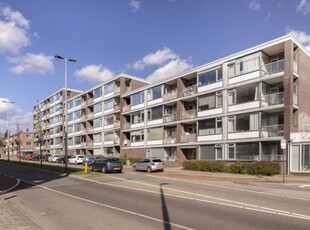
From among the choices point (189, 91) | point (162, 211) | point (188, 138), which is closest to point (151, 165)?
point (188, 138)

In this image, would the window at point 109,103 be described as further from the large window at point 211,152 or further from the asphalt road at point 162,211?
the asphalt road at point 162,211

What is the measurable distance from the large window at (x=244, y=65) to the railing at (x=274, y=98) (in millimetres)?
2882

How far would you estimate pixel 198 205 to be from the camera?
12586 mm

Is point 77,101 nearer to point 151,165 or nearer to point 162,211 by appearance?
point 151,165

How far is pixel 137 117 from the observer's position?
53031mm

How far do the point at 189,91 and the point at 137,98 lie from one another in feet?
42.1

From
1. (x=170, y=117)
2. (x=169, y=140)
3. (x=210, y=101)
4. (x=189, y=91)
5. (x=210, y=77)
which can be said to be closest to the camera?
(x=210, y=101)

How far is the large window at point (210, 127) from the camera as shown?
37.1 metres

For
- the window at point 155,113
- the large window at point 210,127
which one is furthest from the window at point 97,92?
the large window at point 210,127

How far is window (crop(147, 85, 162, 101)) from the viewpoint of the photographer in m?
48.0

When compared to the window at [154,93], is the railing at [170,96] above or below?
below

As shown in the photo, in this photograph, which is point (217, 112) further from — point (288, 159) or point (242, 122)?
point (288, 159)

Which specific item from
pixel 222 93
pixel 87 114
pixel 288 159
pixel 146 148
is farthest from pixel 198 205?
pixel 87 114

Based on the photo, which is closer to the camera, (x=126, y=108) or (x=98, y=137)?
(x=126, y=108)
